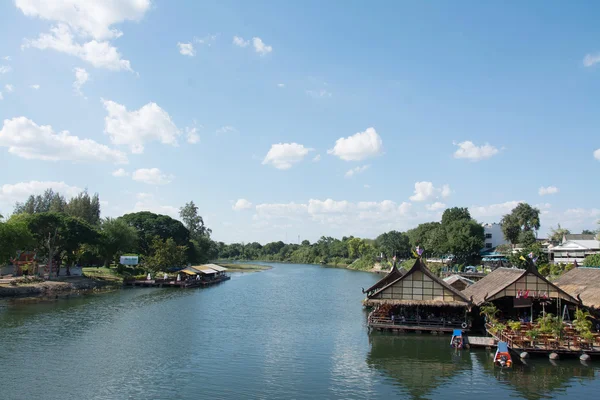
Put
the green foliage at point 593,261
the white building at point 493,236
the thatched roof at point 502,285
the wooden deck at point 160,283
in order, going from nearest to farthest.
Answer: the thatched roof at point 502,285 → the green foliage at point 593,261 → the wooden deck at point 160,283 → the white building at point 493,236

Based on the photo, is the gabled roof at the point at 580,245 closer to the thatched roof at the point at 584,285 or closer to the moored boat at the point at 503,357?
the thatched roof at the point at 584,285

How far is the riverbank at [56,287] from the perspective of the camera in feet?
→ 188

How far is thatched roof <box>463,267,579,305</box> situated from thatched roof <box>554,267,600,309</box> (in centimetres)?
203

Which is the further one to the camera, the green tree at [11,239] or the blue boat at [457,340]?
the green tree at [11,239]

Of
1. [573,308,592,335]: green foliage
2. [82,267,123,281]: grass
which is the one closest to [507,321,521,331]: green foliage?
[573,308,592,335]: green foliage

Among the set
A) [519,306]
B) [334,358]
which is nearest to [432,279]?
[519,306]

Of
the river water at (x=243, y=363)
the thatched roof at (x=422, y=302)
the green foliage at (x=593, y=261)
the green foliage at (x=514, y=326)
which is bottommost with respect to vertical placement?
the river water at (x=243, y=363)

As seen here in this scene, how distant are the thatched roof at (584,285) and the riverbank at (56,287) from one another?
58.5 metres

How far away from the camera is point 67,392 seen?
75.1ft

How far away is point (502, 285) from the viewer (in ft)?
122

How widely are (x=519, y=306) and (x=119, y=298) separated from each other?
1850 inches

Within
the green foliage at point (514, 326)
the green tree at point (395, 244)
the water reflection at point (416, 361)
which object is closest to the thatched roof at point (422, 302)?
the water reflection at point (416, 361)

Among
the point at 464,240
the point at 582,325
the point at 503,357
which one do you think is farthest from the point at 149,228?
the point at 582,325

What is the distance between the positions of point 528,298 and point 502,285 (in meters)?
2.40
